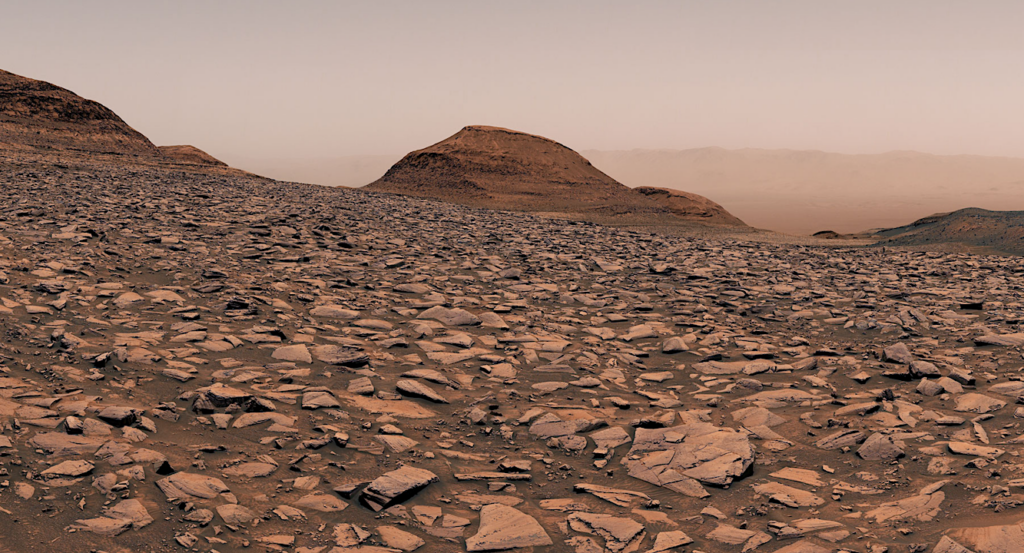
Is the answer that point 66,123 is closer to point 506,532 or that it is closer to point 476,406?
point 476,406

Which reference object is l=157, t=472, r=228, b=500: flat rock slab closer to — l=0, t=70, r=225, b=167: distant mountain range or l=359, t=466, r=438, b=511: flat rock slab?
l=359, t=466, r=438, b=511: flat rock slab

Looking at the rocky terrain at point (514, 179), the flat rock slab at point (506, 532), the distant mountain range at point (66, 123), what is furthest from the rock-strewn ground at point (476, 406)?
→ the rocky terrain at point (514, 179)

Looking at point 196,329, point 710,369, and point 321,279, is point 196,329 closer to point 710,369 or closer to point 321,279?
point 321,279

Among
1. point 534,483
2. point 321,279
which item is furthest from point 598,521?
point 321,279

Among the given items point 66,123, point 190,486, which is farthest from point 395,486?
point 66,123

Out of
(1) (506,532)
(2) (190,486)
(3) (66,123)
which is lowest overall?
(1) (506,532)

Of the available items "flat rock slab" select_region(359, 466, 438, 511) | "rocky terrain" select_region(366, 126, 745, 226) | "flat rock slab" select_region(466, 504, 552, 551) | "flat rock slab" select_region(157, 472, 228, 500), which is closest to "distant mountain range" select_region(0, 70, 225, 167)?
"rocky terrain" select_region(366, 126, 745, 226)
